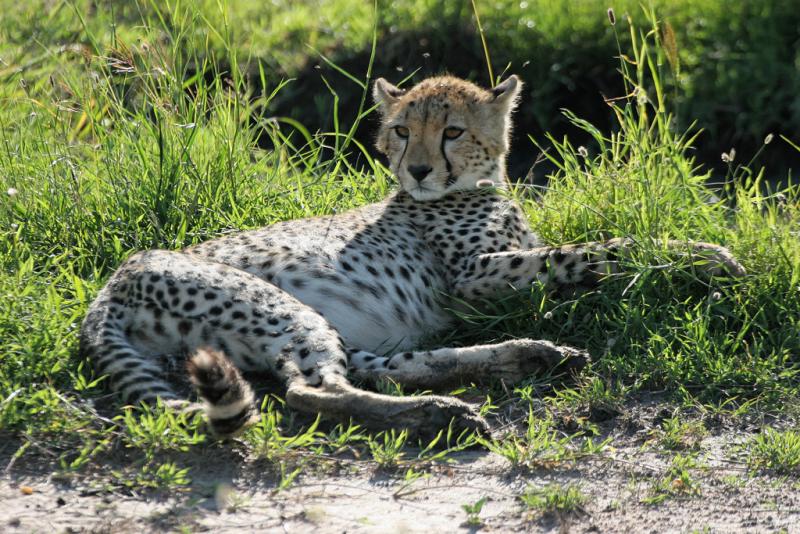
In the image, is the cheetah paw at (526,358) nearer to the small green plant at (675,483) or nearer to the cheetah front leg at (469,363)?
the cheetah front leg at (469,363)

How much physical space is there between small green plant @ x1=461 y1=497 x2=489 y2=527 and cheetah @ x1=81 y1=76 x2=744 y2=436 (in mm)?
443

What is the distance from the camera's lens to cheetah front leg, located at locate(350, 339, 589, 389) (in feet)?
13.2

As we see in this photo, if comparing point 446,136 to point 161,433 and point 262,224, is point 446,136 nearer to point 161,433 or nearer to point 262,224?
point 262,224

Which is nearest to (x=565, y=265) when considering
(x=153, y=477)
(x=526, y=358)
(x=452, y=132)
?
(x=526, y=358)

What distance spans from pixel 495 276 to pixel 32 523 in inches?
86.6

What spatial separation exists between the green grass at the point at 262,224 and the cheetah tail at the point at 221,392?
13 centimetres

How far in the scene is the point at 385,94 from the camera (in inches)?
213

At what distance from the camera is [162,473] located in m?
3.28

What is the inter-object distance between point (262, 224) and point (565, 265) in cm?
144

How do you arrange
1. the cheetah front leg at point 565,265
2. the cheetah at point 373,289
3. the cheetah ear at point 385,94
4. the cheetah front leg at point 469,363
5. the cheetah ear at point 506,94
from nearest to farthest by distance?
1. the cheetah at point 373,289
2. the cheetah front leg at point 469,363
3. the cheetah front leg at point 565,265
4. the cheetah ear at point 506,94
5. the cheetah ear at point 385,94

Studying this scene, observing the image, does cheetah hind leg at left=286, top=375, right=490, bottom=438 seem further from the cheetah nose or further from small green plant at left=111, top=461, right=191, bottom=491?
the cheetah nose

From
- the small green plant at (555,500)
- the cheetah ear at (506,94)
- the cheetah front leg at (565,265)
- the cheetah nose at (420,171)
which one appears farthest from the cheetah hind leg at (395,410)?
the cheetah ear at (506,94)

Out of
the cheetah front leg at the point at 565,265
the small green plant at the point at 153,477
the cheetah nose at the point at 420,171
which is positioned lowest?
the small green plant at the point at 153,477

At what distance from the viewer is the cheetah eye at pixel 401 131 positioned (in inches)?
203
